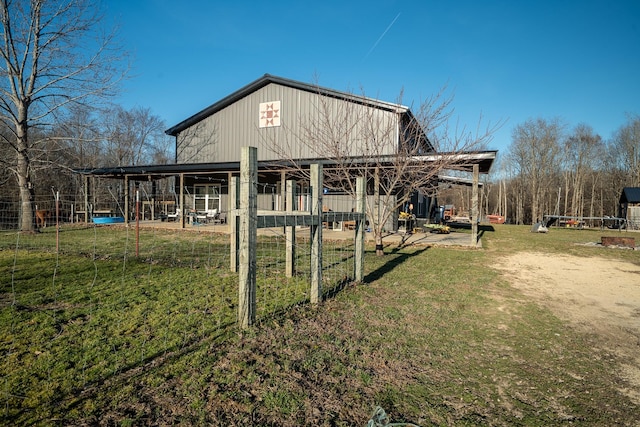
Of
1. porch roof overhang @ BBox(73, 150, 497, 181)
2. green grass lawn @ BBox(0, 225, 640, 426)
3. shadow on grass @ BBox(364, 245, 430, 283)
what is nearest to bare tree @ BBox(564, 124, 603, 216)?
porch roof overhang @ BBox(73, 150, 497, 181)

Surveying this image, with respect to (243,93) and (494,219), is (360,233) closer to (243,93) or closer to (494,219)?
(243,93)

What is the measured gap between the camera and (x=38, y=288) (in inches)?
204

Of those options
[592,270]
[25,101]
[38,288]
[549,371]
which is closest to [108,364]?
[38,288]

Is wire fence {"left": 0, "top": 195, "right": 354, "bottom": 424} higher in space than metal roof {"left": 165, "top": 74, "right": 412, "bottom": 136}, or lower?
lower

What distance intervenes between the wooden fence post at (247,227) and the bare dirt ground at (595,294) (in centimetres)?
354

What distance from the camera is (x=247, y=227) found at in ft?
11.8

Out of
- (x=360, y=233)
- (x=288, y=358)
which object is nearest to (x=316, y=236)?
(x=360, y=233)

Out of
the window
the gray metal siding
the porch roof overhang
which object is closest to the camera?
the porch roof overhang

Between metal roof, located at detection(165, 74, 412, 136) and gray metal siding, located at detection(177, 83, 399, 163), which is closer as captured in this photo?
metal roof, located at detection(165, 74, 412, 136)

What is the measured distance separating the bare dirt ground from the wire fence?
3553 millimetres

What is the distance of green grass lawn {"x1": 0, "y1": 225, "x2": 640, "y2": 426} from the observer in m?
2.32

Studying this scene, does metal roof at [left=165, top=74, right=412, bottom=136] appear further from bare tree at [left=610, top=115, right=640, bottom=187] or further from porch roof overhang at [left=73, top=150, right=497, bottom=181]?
bare tree at [left=610, top=115, right=640, bottom=187]

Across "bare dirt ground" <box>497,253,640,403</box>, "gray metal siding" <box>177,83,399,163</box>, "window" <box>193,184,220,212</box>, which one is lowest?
"bare dirt ground" <box>497,253,640,403</box>

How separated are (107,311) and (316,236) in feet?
9.48
